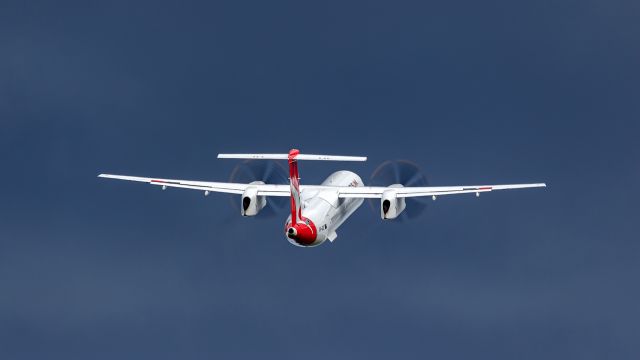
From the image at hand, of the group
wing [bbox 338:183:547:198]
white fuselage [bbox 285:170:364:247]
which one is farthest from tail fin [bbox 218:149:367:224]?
wing [bbox 338:183:547:198]

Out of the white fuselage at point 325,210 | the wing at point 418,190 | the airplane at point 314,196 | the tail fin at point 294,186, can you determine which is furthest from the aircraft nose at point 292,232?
the wing at point 418,190

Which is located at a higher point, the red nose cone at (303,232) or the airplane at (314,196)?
the airplane at (314,196)

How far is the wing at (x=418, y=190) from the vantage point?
97500 mm

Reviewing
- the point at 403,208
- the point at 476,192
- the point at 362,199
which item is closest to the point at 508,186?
the point at 476,192

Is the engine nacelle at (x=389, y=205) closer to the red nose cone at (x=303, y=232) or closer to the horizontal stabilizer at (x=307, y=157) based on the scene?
the red nose cone at (x=303, y=232)

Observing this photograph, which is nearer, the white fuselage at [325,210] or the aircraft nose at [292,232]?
the aircraft nose at [292,232]

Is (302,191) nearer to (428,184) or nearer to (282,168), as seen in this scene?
(282,168)

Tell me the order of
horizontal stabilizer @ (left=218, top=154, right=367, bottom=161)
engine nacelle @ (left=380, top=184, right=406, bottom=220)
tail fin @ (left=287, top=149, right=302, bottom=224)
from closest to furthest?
horizontal stabilizer @ (left=218, top=154, right=367, bottom=161), tail fin @ (left=287, top=149, right=302, bottom=224), engine nacelle @ (left=380, top=184, right=406, bottom=220)

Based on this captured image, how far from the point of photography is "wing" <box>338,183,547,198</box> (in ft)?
320

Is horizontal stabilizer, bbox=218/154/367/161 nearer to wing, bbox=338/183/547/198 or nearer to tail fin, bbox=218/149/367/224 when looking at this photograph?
tail fin, bbox=218/149/367/224

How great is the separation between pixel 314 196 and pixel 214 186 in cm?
908

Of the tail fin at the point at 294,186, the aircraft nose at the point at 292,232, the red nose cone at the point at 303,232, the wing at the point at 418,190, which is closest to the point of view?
the tail fin at the point at 294,186

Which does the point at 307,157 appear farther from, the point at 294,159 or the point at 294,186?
the point at 294,186

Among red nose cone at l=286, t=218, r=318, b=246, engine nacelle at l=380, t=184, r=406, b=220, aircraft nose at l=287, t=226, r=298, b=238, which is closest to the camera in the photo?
aircraft nose at l=287, t=226, r=298, b=238
